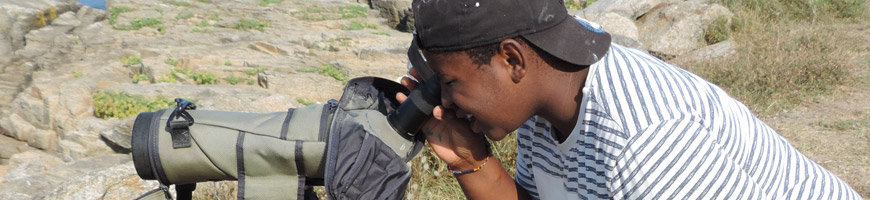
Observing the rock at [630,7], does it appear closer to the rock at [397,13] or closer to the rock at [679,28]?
the rock at [679,28]

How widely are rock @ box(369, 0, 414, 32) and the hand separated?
737 centimetres

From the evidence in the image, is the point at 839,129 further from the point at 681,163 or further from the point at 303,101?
the point at 681,163

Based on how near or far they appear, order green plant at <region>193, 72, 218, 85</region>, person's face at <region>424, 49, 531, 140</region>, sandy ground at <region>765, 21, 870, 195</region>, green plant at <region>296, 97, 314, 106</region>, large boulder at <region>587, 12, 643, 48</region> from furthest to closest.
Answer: large boulder at <region>587, 12, 643, 48</region>, green plant at <region>193, 72, 218, 85</region>, green plant at <region>296, 97, 314, 106</region>, sandy ground at <region>765, 21, 870, 195</region>, person's face at <region>424, 49, 531, 140</region>

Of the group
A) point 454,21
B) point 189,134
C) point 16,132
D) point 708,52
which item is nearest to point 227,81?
point 16,132

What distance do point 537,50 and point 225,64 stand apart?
18.4 feet

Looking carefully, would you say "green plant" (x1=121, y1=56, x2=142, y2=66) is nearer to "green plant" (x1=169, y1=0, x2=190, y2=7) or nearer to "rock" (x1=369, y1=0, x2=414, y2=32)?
"rock" (x1=369, y1=0, x2=414, y2=32)

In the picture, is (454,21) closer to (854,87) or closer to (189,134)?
(189,134)

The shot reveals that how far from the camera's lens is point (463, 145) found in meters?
1.80

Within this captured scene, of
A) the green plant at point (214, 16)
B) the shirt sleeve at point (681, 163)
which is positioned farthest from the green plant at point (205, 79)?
the shirt sleeve at point (681, 163)

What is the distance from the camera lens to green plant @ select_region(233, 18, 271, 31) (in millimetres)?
8953

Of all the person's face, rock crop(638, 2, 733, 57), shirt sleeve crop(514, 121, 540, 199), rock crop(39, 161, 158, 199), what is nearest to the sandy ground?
rock crop(638, 2, 733, 57)

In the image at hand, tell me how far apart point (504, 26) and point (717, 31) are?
20.3 ft

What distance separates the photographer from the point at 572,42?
1358 mm

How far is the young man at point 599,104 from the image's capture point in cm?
128
